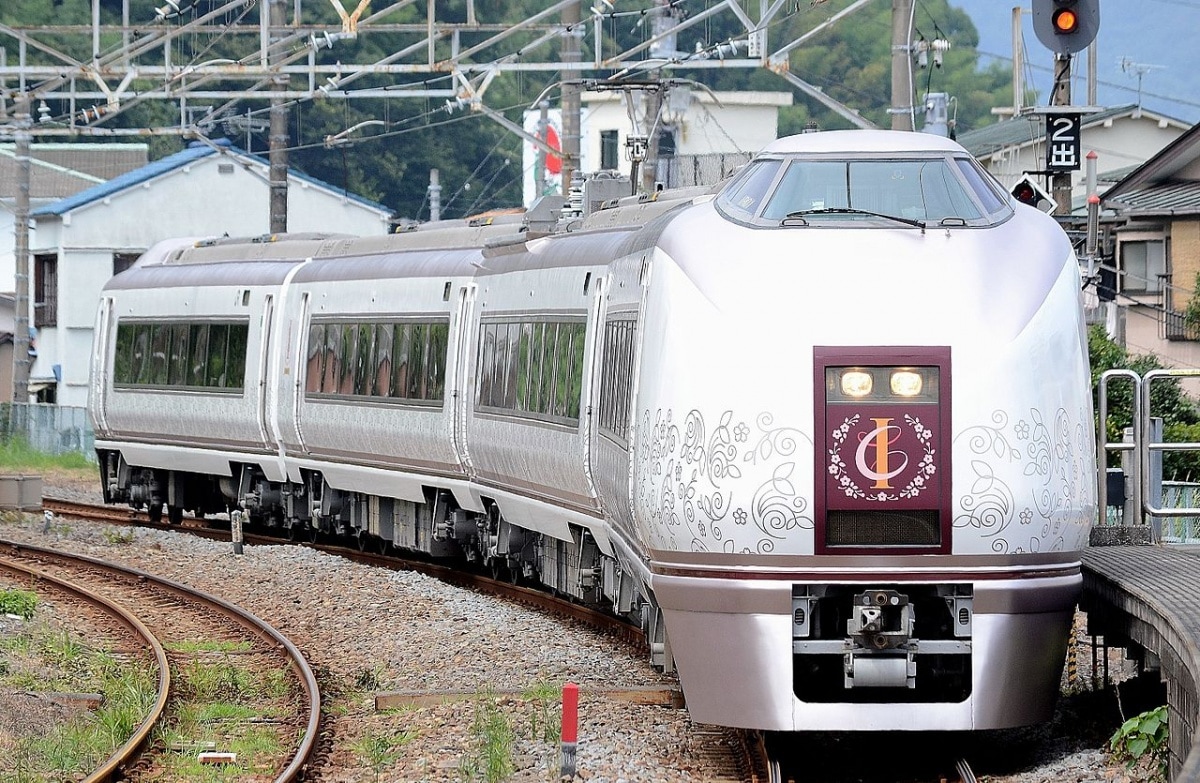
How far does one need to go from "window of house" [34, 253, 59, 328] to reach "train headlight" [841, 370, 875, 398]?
40.4 meters

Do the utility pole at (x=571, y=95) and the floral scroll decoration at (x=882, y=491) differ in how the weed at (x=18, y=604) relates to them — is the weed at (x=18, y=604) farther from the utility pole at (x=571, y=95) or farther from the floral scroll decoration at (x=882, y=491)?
the utility pole at (x=571, y=95)

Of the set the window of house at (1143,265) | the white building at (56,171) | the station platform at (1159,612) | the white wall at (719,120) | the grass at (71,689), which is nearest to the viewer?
the station platform at (1159,612)

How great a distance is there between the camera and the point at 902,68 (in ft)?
61.9

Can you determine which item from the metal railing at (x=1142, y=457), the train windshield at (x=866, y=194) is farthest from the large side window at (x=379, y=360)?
the train windshield at (x=866, y=194)

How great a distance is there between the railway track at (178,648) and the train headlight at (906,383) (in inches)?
137

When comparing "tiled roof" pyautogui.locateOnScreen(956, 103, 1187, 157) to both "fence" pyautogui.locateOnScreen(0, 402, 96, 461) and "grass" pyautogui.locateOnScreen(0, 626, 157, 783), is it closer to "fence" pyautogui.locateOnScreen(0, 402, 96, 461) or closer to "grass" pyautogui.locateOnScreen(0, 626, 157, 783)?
"fence" pyautogui.locateOnScreen(0, 402, 96, 461)

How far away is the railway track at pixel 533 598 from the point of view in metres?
9.69

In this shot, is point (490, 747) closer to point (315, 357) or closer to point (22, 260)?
point (315, 357)

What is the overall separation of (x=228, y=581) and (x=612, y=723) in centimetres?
903

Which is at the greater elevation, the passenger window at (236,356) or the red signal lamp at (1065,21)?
the red signal lamp at (1065,21)

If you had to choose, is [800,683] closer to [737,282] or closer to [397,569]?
[737,282]

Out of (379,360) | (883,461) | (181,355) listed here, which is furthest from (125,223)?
(883,461)

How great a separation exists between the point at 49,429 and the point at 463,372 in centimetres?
2258

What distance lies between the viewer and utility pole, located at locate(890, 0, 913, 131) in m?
18.7
